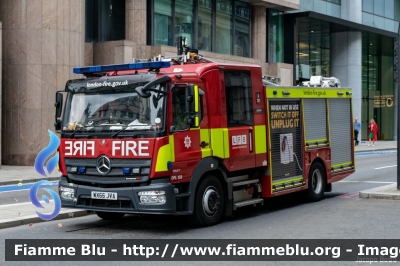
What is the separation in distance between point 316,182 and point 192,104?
5.29m

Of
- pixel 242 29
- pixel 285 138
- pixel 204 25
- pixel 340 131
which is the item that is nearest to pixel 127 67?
pixel 285 138

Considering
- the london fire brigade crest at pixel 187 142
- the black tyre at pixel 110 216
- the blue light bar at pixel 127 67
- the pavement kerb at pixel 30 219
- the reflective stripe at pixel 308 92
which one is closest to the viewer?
the london fire brigade crest at pixel 187 142

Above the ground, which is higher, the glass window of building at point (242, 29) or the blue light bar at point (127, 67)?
the glass window of building at point (242, 29)

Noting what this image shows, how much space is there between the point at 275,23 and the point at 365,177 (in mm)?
21167

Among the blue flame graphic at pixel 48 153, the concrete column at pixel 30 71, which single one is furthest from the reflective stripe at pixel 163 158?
the concrete column at pixel 30 71

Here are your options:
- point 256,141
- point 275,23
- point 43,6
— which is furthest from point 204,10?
point 256,141

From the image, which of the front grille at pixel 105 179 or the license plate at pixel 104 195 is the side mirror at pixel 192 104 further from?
the license plate at pixel 104 195

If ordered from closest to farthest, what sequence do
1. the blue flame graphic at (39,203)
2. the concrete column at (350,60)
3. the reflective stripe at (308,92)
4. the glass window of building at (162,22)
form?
the blue flame graphic at (39,203) → the reflective stripe at (308,92) → the glass window of building at (162,22) → the concrete column at (350,60)

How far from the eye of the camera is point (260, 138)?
12.9m

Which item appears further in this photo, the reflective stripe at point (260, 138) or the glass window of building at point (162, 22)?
the glass window of building at point (162, 22)

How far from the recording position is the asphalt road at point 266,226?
1065 cm

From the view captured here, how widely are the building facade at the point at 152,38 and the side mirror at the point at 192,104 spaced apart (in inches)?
166

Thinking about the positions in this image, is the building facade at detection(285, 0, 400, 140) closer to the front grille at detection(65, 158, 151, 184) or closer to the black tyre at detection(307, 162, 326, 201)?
the black tyre at detection(307, 162, 326, 201)

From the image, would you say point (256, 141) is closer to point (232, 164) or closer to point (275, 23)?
point (232, 164)
